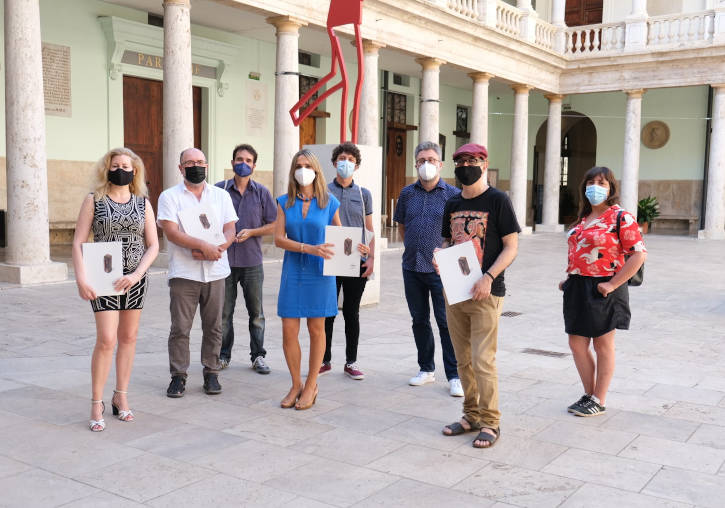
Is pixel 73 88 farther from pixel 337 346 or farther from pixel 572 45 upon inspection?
pixel 572 45

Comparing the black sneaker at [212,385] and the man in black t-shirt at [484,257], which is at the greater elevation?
the man in black t-shirt at [484,257]

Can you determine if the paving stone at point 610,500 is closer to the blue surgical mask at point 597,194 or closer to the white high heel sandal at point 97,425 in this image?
the blue surgical mask at point 597,194

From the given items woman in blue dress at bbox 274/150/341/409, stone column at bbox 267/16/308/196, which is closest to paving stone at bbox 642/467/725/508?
woman in blue dress at bbox 274/150/341/409

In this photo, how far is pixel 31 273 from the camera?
9.66m

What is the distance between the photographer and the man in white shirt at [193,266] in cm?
489

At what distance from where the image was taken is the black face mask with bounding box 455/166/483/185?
4.23 meters

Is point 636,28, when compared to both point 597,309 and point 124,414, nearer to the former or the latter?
point 597,309

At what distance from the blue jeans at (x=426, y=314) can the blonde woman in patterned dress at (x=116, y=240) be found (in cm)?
187

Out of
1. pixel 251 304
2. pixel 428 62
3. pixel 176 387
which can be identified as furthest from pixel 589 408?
pixel 428 62

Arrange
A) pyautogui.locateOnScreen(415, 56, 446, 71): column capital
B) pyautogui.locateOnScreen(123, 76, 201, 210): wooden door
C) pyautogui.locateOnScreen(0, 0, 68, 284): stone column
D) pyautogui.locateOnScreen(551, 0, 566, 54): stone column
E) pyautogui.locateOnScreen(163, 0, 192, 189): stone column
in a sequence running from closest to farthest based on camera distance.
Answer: pyautogui.locateOnScreen(0, 0, 68, 284): stone column, pyautogui.locateOnScreen(163, 0, 192, 189): stone column, pyautogui.locateOnScreen(123, 76, 201, 210): wooden door, pyautogui.locateOnScreen(415, 56, 446, 71): column capital, pyautogui.locateOnScreen(551, 0, 566, 54): stone column

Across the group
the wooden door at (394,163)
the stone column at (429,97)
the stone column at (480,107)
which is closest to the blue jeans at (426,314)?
the stone column at (429,97)

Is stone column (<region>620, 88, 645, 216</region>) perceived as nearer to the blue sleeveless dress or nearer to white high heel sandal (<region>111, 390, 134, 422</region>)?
the blue sleeveless dress

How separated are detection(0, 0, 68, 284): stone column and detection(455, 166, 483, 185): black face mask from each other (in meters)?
7.17

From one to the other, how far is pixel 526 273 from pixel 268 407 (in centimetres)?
863
